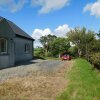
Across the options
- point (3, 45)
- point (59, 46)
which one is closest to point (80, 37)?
point (59, 46)

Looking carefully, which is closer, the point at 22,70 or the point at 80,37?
the point at 22,70

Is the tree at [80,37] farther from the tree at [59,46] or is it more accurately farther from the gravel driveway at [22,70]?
the gravel driveway at [22,70]

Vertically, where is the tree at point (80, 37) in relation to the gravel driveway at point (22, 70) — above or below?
above

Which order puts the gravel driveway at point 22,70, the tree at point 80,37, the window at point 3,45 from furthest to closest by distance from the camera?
the tree at point 80,37
the window at point 3,45
the gravel driveway at point 22,70

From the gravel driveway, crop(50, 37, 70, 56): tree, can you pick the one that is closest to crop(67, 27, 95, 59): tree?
crop(50, 37, 70, 56): tree

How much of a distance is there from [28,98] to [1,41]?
14874 mm

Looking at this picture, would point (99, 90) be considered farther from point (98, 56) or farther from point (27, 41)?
point (27, 41)

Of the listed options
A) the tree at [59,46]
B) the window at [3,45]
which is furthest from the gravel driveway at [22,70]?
the tree at [59,46]

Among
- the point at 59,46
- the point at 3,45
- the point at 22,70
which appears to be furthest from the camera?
the point at 59,46

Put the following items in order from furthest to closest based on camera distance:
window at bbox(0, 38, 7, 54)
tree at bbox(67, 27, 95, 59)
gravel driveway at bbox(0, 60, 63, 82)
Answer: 1. tree at bbox(67, 27, 95, 59)
2. window at bbox(0, 38, 7, 54)
3. gravel driveway at bbox(0, 60, 63, 82)

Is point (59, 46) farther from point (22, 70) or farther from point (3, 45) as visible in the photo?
point (22, 70)

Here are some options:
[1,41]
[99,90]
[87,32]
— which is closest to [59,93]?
[99,90]

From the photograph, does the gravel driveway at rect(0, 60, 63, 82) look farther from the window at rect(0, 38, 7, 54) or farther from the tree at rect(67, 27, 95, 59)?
the tree at rect(67, 27, 95, 59)

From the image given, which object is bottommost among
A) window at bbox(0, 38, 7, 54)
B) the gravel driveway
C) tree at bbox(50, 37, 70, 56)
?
the gravel driveway
